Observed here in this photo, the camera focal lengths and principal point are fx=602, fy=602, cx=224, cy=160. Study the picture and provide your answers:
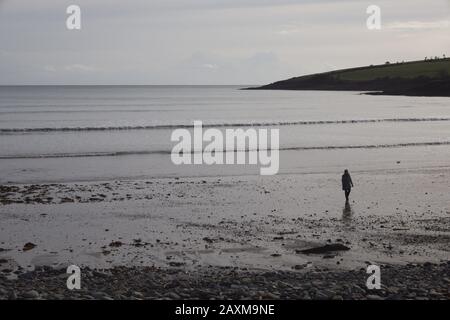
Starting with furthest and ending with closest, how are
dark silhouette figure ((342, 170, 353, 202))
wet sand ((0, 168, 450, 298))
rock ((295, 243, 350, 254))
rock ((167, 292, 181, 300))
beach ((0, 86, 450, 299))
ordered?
1. dark silhouette figure ((342, 170, 353, 202))
2. rock ((295, 243, 350, 254))
3. wet sand ((0, 168, 450, 298))
4. beach ((0, 86, 450, 299))
5. rock ((167, 292, 181, 300))

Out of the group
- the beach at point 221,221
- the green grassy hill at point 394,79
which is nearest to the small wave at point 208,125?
the beach at point 221,221

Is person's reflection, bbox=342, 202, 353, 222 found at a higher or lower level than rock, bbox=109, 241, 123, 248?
higher

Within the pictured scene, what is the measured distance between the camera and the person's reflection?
65.5 feet

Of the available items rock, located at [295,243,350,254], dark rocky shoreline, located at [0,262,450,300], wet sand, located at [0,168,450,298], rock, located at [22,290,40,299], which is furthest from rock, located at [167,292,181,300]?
rock, located at [295,243,350,254]

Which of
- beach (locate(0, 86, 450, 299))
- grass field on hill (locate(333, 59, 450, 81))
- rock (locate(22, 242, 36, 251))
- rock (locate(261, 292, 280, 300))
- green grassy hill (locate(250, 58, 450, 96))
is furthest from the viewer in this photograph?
grass field on hill (locate(333, 59, 450, 81))

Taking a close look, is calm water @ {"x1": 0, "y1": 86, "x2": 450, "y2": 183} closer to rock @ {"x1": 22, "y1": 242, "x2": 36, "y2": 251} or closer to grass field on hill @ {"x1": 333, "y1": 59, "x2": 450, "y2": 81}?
rock @ {"x1": 22, "y1": 242, "x2": 36, "y2": 251}

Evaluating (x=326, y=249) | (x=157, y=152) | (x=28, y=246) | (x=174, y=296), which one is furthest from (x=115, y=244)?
(x=157, y=152)

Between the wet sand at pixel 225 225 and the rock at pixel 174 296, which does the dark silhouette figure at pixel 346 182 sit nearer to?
the wet sand at pixel 225 225

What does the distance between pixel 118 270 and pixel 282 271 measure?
3.83m

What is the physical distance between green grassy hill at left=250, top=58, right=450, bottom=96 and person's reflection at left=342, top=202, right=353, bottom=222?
108289mm

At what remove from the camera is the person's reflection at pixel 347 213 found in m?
20.0

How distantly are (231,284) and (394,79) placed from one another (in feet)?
481

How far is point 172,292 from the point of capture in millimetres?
12203

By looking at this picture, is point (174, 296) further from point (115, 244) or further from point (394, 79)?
point (394, 79)
